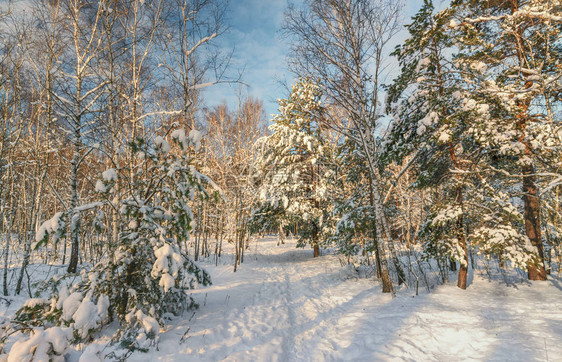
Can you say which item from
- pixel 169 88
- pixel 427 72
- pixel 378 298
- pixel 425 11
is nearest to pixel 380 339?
pixel 378 298

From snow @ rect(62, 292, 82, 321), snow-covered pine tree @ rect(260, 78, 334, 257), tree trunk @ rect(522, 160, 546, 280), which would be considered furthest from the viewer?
snow-covered pine tree @ rect(260, 78, 334, 257)

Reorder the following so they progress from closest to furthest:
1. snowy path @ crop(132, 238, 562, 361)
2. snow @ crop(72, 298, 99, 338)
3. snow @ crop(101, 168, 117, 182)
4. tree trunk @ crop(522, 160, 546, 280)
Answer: snow @ crop(72, 298, 99, 338) < snowy path @ crop(132, 238, 562, 361) < snow @ crop(101, 168, 117, 182) < tree trunk @ crop(522, 160, 546, 280)

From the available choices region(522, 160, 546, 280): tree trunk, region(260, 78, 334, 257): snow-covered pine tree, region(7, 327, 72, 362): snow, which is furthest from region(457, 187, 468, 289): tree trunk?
region(7, 327, 72, 362): snow

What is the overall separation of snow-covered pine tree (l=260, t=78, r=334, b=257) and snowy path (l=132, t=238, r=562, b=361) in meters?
5.44

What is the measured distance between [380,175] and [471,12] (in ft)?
17.1

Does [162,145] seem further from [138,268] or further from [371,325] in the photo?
[371,325]

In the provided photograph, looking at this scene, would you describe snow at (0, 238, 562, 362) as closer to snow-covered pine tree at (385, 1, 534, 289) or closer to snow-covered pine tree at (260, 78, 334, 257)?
snow-covered pine tree at (385, 1, 534, 289)

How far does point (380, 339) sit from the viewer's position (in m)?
4.31

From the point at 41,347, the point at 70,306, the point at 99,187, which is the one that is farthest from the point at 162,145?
the point at 41,347

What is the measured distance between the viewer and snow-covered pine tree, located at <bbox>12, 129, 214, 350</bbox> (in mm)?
3410

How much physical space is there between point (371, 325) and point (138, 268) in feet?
15.4

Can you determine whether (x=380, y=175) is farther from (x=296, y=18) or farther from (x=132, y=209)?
(x=132, y=209)

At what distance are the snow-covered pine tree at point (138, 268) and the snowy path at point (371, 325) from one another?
51 cm

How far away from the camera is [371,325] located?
4.92m
